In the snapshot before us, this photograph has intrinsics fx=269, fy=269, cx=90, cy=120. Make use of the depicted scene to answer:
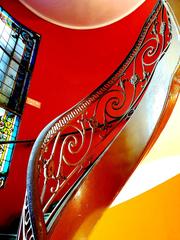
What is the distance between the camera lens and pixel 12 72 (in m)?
4.78

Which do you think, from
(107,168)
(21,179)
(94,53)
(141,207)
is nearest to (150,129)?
(107,168)

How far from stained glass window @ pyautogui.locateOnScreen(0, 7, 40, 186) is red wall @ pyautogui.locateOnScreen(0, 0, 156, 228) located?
0.13 meters

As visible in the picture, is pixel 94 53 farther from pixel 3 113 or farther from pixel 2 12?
pixel 3 113

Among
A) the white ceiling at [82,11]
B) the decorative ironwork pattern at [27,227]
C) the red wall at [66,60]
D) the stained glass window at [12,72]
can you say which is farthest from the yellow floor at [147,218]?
the white ceiling at [82,11]

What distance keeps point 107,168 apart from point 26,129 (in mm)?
2350

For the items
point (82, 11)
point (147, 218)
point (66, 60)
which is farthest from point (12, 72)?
point (147, 218)

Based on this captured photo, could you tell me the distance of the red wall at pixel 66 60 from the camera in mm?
4805

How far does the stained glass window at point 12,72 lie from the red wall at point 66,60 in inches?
5.1

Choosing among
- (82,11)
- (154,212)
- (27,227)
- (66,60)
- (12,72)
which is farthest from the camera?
(82,11)

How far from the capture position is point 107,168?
8.30ft

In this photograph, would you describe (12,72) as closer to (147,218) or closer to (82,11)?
(82,11)

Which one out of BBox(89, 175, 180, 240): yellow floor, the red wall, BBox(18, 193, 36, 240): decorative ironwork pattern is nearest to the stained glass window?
the red wall

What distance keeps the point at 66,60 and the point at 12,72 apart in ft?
3.89

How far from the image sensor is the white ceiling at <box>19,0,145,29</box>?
18.1ft
